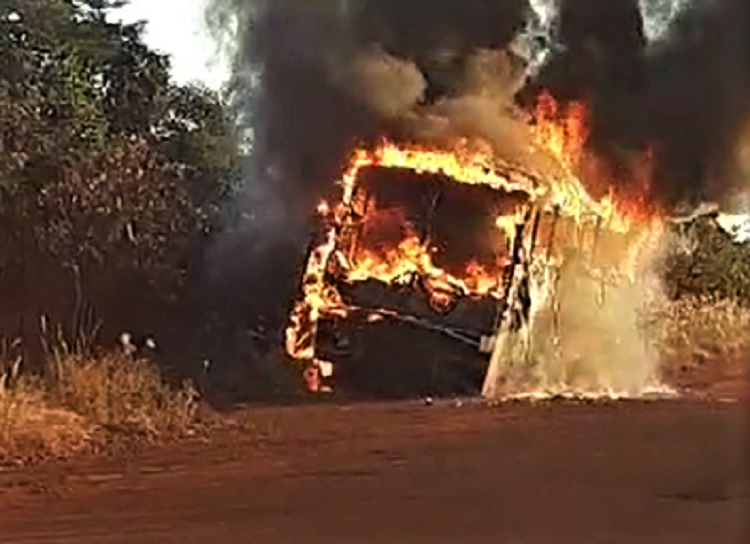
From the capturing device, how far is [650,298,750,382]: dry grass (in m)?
5.33

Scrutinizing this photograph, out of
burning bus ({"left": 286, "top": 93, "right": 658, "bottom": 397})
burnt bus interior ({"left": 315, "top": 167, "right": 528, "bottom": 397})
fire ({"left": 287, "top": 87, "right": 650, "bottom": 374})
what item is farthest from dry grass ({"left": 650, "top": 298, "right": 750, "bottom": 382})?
burnt bus interior ({"left": 315, "top": 167, "right": 528, "bottom": 397})

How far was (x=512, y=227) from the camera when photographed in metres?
5.89

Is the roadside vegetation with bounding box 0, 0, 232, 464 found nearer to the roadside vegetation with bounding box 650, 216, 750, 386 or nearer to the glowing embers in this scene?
the glowing embers

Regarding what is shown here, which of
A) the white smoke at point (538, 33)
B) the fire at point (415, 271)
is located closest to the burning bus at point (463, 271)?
the fire at point (415, 271)

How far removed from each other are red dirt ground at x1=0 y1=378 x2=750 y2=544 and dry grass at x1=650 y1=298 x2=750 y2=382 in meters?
0.20

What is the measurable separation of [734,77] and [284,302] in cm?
173

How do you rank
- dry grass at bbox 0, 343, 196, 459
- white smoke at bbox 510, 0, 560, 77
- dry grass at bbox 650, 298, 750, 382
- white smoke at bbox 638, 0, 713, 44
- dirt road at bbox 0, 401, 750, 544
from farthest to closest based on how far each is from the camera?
1. white smoke at bbox 510, 0, 560, 77
2. white smoke at bbox 638, 0, 713, 44
3. dry grass at bbox 650, 298, 750, 382
4. dry grass at bbox 0, 343, 196, 459
5. dirt road at bbox 0, 401, 750, 544

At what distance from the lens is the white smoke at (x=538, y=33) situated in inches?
228

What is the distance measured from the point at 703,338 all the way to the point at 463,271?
3.11ft

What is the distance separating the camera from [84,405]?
5121mm

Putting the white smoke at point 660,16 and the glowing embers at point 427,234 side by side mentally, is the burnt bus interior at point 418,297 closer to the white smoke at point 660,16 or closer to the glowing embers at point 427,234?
the glowing embers at point 427,234

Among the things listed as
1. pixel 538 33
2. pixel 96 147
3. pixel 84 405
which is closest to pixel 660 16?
pixel 538 33

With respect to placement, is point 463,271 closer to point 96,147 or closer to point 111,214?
point 111,214

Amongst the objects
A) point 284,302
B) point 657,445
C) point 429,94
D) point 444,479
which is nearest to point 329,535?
point 444,479
